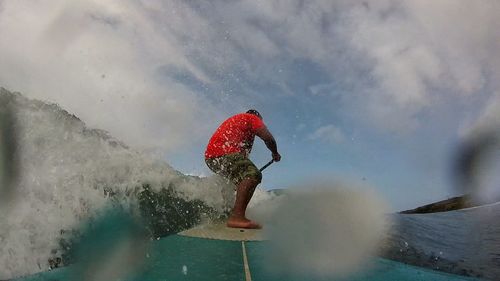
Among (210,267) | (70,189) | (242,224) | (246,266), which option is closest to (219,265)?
(210,267)

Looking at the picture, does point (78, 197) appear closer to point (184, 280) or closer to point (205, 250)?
point (205, 250)

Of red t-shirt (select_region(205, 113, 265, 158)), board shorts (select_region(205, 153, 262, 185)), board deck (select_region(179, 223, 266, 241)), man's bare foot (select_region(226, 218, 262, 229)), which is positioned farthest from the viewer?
red t-shirt (select_region(205, 113, 265, 158))

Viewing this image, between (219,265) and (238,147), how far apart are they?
113 inches

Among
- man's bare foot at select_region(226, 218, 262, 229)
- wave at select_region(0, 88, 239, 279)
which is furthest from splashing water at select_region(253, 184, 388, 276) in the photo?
wave at select_region(0, 88, 239, 279)

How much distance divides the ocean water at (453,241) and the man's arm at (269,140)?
→ 7.52 feet

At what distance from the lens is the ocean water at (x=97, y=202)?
195 inches

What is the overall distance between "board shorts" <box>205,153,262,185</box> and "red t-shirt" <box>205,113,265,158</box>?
11 centimetres

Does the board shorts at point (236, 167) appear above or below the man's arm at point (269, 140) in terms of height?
below

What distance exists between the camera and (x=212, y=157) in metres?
7.07

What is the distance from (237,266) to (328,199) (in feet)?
10.7

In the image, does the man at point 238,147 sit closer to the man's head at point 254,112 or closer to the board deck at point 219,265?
the man's head at point 254,112

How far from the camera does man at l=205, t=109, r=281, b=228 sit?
6.60 m

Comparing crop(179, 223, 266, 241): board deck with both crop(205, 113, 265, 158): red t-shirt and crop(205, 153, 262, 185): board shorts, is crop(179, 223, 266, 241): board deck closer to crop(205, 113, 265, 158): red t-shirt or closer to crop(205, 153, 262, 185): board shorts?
crop(205, 153, 262, 185): board shorts

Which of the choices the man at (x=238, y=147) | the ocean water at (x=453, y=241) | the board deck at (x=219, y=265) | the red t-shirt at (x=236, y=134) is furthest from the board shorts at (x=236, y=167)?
the ocean water at (x=453, y=241)
